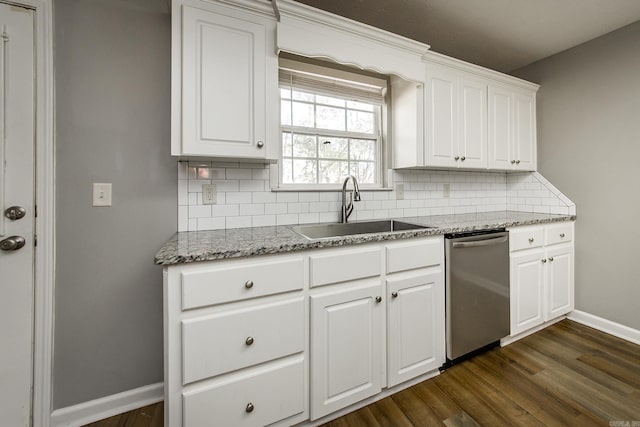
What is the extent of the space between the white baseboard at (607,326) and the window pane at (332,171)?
2363 millimetres

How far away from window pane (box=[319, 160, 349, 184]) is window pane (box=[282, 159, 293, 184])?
24cm

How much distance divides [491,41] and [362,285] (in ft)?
7.73

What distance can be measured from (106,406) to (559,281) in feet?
10.6

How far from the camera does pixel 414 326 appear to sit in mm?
1542

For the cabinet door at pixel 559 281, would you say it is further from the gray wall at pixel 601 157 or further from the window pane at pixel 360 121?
the window pane at pixel 360 121

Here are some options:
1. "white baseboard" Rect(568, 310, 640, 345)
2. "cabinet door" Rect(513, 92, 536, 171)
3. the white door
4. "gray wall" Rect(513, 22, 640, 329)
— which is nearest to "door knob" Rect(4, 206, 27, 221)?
the white door

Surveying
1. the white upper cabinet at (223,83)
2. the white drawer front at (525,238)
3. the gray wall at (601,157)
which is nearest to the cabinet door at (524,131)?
the gray wall at (601,157)

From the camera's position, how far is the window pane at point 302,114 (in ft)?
6.50

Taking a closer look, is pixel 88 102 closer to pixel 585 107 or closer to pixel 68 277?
pixel 68 277

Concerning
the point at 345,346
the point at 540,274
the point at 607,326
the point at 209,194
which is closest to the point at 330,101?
the point at 209,194

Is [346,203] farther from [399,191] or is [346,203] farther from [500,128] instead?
[500,128]

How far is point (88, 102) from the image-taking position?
53.4 inches

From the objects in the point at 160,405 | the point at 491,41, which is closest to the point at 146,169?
the point at 160,405

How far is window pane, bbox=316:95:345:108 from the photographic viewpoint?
81.2 inches
